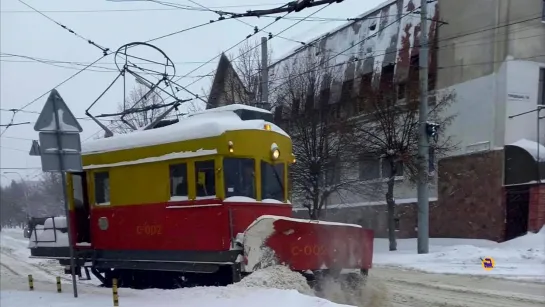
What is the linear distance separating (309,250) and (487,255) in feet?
39.2

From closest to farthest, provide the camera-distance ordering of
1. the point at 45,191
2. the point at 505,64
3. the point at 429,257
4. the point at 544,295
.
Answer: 1. the point at 544,295
2. the point at 429,257
3. the point at 505,64
4. the point at 45,191

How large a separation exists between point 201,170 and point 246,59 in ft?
59.7

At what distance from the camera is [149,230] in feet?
33.6

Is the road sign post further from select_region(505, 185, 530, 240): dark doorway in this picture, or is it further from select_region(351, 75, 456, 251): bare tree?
select_region(505, 185, 530, 240): dark doorway

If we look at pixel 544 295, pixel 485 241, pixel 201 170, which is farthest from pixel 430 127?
pixel 201 170

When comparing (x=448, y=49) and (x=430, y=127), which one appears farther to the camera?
(x=448, y=49)

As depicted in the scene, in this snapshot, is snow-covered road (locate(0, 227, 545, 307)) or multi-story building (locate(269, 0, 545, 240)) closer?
snow-covered road (locate(0, 227, 545, 307))

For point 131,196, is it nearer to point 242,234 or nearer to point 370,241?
point 242,234

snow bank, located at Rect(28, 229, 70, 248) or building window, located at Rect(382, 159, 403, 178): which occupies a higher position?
building window, located at Rect(382, 159, 403, 178)

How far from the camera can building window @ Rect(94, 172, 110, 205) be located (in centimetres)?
1108

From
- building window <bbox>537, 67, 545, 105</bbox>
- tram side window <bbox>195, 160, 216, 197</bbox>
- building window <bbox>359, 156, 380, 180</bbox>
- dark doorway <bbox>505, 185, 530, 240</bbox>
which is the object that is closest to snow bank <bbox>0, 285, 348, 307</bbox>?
tram side window <bbox>195, 160, 216, 197</bbox>

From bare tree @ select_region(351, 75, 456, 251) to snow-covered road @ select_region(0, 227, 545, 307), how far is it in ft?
21.6

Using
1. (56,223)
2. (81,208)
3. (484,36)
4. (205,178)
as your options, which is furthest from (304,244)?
(484,36)

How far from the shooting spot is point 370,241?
1008cm
